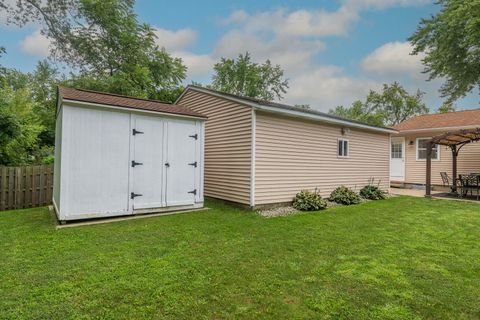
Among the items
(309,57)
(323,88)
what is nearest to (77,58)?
(309,57)

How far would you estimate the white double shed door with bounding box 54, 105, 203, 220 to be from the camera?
5262 millimetres

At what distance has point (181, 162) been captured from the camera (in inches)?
261

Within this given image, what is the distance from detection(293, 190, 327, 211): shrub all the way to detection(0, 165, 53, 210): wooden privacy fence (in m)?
6.82

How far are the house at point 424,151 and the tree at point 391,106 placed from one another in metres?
17.6

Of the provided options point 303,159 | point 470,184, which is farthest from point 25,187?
point 470,184

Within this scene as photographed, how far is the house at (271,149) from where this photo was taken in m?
7.08

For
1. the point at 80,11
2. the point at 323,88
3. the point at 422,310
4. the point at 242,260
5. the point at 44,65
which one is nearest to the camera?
the point at 422,310

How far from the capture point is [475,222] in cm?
603

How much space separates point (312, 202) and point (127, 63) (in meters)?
13.5

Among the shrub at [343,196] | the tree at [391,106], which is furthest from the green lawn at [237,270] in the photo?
the tree at [391,106]

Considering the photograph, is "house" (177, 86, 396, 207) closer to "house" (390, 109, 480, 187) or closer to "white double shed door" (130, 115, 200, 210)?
A: "white double shed door" (130, 115, 200, 210)

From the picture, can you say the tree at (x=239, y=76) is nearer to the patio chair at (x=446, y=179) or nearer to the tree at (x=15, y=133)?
the tree at (x=15, y=133)

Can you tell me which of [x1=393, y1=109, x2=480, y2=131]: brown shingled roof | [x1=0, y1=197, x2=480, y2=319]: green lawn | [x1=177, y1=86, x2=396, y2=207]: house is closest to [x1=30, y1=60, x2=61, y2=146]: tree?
[x1=177, y1=86, x2=396, y2=207]: house

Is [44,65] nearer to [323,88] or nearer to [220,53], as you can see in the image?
[220,53]
